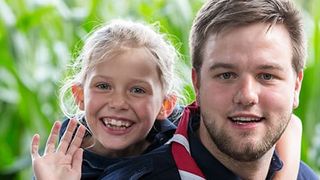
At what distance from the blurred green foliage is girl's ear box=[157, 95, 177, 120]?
43.5 inches

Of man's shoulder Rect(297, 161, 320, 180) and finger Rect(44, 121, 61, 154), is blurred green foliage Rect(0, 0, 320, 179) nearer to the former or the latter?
man's shoulder Rect(297, 161, 320, 180)

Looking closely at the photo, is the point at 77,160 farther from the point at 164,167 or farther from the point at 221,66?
the point at 221,66

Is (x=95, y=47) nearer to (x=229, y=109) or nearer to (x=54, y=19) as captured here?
(x=229, y=109)

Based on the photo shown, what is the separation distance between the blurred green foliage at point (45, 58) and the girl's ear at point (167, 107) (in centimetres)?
110

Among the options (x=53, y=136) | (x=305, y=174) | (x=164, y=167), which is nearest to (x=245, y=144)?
(x=164, y=167)

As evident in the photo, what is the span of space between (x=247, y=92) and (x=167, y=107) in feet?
1.30

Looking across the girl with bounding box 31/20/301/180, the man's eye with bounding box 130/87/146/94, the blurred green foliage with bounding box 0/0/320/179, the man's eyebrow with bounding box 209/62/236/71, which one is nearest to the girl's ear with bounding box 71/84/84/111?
the girl with bounding box 31/20/301/180

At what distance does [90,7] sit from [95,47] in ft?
4.90

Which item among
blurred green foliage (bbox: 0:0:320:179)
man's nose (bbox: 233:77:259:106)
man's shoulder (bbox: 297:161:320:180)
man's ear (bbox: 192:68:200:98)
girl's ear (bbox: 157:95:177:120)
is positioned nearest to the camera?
man's nose (bbox: 233:77:259:106)

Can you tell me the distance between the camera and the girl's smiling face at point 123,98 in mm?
1555

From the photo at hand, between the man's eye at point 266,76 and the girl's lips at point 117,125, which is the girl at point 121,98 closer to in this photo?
the girl's lips at point 117,125

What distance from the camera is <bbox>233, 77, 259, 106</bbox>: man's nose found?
1291 mm

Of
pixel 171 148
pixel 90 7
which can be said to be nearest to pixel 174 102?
pixel 171 148

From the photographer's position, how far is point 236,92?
51.6 inches
